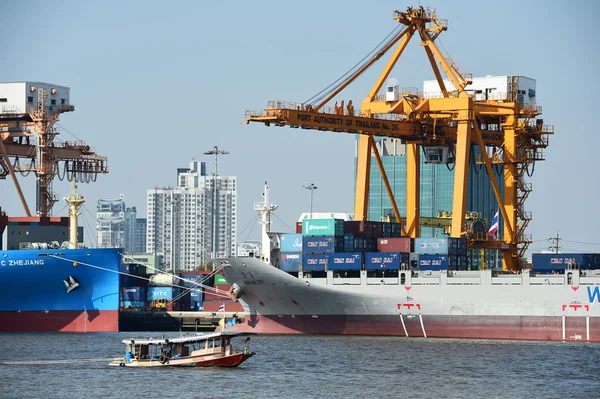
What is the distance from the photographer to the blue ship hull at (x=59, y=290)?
247ft

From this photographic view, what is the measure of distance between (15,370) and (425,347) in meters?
21.9

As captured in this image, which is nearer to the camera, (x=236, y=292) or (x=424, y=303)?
(x=424, y=303)

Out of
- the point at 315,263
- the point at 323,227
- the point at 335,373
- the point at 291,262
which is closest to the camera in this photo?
the point at 335,373

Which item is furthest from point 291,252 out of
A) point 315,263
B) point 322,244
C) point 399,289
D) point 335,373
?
point 335,373

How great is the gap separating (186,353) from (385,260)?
777 inches

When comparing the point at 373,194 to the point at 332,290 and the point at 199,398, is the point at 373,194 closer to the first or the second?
the point at 332,290

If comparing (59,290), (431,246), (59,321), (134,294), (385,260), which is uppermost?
(431,246)

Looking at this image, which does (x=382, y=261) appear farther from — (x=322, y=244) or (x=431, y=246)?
(x=322, y=244)

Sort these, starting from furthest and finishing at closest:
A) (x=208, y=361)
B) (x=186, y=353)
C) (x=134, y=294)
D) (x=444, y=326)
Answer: (x=134, y=294)
(x=444, y=326)
(x=186, y=353)
(x=208, y=361)

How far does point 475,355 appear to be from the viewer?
5975 cm

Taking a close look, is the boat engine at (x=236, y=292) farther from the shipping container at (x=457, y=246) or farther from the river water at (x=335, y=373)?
the shipping container at (x=457, y=246)

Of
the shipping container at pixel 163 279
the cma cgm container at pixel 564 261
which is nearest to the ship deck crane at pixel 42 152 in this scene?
the shipping container at pixel 163 279

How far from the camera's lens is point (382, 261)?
71.5 m

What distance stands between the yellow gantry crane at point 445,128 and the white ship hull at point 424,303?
6.68m
